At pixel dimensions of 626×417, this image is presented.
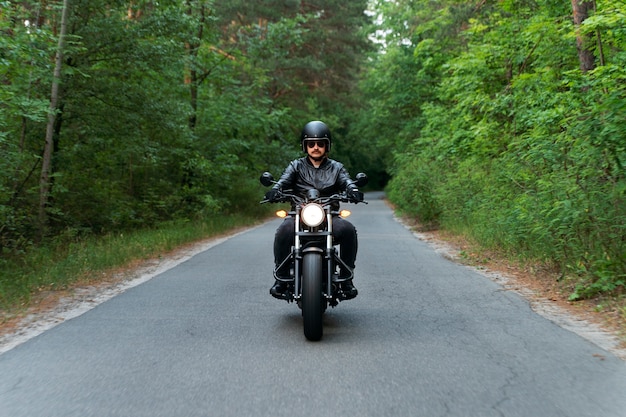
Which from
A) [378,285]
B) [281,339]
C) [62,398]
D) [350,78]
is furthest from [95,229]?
[350,78]

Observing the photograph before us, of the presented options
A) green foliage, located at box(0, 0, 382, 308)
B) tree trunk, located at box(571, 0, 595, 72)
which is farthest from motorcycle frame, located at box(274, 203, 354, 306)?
tree trunk, located at box(571, 0, 595, 72)

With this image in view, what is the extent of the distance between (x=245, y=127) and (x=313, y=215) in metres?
17.2

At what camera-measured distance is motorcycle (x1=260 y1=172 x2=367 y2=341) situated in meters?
5.36

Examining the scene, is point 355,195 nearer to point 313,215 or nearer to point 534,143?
point 313,215

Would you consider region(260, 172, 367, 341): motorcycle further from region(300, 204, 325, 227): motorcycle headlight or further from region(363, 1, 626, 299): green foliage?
region(363, 1, 626, 299): green foliage

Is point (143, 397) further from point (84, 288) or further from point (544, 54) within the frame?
point (544, 54)

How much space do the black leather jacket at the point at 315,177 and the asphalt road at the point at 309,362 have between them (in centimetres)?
137

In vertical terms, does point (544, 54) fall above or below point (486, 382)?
above

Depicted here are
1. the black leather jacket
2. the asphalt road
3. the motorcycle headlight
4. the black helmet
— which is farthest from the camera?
the black leather jacket

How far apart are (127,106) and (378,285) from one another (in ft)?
27.1

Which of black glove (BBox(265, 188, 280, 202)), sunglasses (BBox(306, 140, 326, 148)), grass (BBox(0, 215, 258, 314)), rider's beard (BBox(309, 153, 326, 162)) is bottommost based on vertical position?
grass (BBox(0, 215, 258, 314))

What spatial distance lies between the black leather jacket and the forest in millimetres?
3223

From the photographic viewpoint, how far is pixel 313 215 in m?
5.58

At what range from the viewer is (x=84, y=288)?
28.1ft
